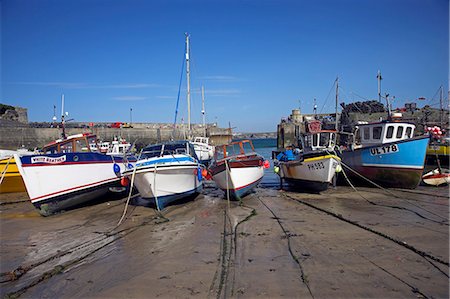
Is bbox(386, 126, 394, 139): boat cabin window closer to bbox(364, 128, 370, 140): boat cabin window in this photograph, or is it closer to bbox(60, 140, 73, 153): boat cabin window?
bbox(364, 128, 370, 140): boat cabin window

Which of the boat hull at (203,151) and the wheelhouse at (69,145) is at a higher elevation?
the wheelhouse at (69,145)

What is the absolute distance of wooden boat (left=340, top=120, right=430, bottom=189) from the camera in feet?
46.7

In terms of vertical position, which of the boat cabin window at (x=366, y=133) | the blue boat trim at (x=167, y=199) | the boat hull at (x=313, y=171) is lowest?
the blue boat trim at (x=167, y=199)

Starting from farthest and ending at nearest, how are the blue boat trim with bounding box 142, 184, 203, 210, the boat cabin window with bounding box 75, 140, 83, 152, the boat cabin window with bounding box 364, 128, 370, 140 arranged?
the boat cabin window with bounding box 364, 128, 370, 140, the boat cabin window with bounding box 75, 140, 83, 152, the blue boat trim with bounding box 142, 184, 203, 210

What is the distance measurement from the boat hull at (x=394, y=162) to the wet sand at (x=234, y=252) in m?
2.72

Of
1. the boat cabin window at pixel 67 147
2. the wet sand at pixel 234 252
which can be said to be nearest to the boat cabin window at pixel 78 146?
the boat cabin window at pixel 67 147

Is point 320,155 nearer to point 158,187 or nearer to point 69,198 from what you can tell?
point 158,187

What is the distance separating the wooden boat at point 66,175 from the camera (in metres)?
10.7

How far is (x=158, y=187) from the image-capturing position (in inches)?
432

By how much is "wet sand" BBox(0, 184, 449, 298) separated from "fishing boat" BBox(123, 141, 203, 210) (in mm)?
648

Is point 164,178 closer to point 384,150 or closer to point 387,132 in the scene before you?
point 384,150

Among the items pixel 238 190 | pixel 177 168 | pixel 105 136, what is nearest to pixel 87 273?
pixel 177 168

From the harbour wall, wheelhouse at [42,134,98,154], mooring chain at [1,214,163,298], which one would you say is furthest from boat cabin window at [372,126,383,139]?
the harbour wall

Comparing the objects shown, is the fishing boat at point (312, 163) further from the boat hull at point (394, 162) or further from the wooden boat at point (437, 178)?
the wooden boat at point (437, 178)
